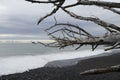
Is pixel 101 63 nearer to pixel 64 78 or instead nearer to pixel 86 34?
pixel 64 78

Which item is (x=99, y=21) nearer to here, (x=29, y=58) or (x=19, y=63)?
(x=19, y=63)

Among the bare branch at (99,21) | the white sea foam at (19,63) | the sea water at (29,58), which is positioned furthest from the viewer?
the sea water at (29,58)

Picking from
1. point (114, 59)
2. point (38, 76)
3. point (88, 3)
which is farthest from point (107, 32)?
point (114, 59)

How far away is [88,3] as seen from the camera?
381 centimetres

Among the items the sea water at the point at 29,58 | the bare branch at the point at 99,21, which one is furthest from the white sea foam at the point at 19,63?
the bare branch at the point at 99,21

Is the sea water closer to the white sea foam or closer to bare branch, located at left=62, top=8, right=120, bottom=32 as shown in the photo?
the white sea foam

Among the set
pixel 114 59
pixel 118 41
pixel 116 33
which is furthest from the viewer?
pixel 114 59

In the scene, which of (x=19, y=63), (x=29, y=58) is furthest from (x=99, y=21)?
(x=29, y=58)

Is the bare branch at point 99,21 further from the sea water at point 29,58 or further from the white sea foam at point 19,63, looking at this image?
the white sea foam at point 19,63

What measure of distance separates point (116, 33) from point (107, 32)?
0.21 metres

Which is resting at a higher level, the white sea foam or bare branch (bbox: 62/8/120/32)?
bare branch (bbox: 62/8/120/32)

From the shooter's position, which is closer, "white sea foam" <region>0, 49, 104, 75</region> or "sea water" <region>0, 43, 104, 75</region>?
"white sea foam" <region>0, 49, 104, 75</region>

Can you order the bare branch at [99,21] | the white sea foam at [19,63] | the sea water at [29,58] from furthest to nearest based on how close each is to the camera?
the sea water at [29,58] → the white sea foam at [19,63] → the bare branch at [99,21]

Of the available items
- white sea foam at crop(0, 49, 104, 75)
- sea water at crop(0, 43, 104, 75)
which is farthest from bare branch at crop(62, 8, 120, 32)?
white sea foam at crop(0, 49, 104, 75)
